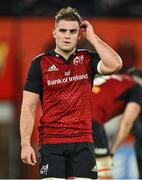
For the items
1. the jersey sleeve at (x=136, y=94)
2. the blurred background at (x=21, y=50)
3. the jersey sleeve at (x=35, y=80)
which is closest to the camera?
the jersey sleeve at (x=35, y=80)

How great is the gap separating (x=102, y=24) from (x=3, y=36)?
197 cm

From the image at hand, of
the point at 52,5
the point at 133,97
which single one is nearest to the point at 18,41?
the point at 52,5

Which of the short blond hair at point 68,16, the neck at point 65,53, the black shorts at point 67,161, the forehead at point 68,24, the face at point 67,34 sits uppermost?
the short blond hair at point 68,16

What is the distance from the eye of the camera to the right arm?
6.94 metres

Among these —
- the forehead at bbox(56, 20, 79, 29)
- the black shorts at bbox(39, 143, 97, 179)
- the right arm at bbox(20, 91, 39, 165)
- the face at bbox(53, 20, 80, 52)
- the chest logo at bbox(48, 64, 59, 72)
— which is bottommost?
the black shorts at bbox(39, 143, 97, 179)

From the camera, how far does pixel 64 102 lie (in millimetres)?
7156

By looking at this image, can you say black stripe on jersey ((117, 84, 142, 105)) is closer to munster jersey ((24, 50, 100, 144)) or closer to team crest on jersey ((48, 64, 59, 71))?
munster jersey ((24, 50, 100, 144))

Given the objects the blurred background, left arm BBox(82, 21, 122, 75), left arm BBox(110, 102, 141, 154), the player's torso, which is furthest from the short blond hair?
the blurred background

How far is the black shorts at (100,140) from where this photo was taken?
29.7ft

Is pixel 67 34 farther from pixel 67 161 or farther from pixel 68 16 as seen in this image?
pixel 67 161

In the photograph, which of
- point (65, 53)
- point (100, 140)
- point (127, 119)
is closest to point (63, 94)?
point (65, 53)

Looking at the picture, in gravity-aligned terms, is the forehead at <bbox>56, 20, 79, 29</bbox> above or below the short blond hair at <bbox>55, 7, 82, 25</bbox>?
below

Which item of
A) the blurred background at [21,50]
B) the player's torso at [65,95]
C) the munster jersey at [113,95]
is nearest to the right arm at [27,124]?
the player's torso at [65,95]

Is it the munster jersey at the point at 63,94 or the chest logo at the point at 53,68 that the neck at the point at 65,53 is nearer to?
the munster jersey at the point at 63,94
